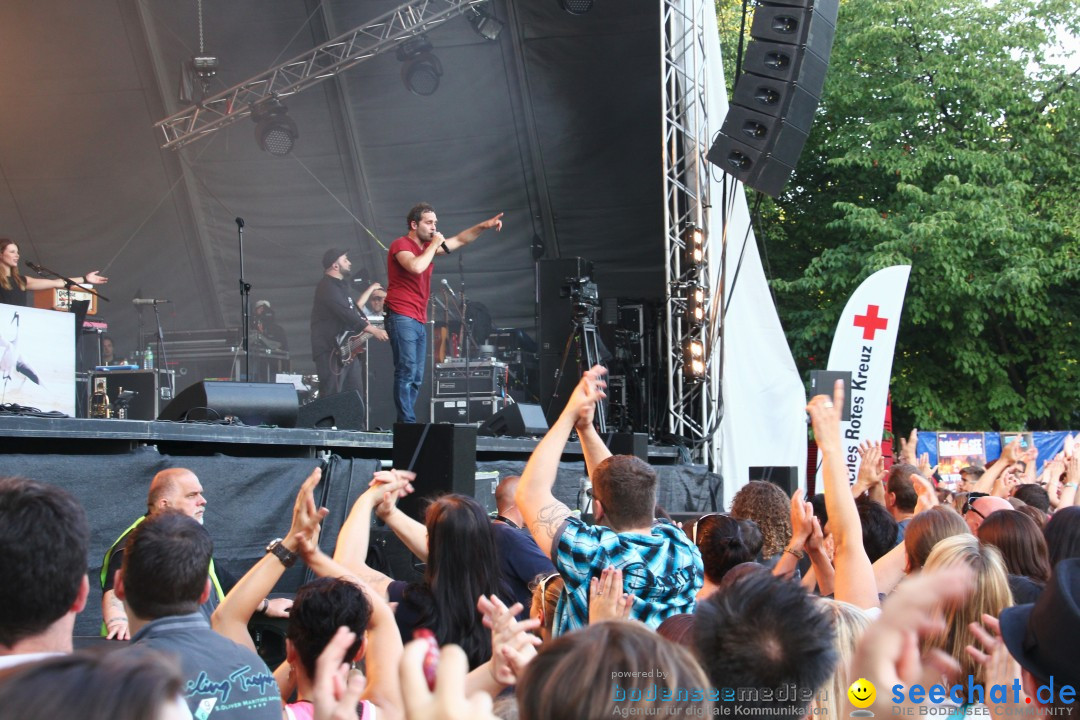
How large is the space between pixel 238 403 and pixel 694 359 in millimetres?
5446

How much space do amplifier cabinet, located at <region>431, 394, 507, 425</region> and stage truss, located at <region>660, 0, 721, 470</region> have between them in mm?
1804

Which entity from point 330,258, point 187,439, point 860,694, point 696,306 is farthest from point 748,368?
point 860,694

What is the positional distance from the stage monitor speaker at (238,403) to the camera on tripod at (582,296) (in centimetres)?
377

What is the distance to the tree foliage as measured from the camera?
17.0 m

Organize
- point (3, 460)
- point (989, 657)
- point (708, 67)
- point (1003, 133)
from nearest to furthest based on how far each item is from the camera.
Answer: point (989, 657), point (3, 460), point (708, 67), point (1003, 133)

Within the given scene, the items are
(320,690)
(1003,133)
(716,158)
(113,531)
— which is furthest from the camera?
(1003,133)

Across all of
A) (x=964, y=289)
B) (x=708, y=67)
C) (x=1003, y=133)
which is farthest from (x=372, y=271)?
(x=1003, y=133)

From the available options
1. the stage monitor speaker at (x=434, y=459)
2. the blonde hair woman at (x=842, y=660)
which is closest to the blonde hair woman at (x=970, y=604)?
the blonde hair woman at (x=842, y=660)

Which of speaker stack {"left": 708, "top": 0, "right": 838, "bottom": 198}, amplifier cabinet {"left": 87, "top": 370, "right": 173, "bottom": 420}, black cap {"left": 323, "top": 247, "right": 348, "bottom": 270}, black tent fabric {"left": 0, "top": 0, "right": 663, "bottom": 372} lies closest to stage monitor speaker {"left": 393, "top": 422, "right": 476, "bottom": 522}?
speaker stack {"left": 708, "top": 0, "right": 838, "bottom": 198}

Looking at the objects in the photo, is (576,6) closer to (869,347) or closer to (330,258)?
(330,258)

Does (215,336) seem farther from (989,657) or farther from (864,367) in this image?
(989,657)

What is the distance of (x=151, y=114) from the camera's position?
11562mm

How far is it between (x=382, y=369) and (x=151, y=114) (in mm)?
3942

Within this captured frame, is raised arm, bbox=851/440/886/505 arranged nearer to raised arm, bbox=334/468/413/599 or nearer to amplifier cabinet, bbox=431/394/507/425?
raised arm, bbox=334/468/413/599
